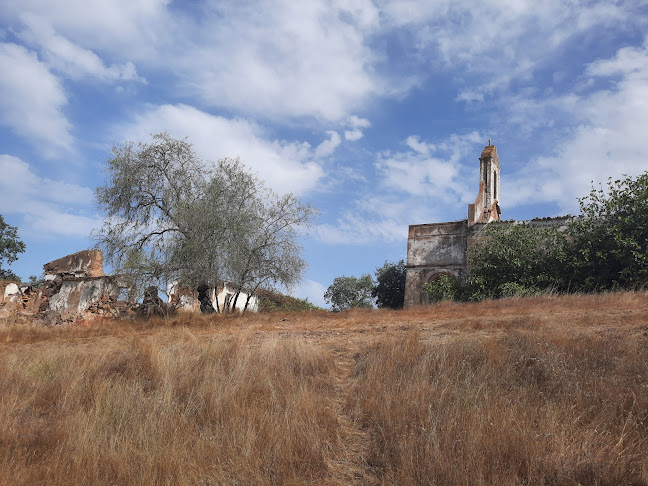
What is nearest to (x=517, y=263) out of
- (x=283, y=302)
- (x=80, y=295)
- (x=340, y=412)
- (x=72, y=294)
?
(x=283, y=302)

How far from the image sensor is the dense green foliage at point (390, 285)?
107 ft

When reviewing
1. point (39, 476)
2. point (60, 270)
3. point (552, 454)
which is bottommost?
point (39, 476)

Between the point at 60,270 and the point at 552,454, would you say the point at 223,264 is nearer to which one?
the point at 60,270

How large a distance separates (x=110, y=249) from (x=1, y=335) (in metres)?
5.15

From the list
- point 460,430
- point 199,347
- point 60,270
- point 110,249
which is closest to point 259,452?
point 460,430

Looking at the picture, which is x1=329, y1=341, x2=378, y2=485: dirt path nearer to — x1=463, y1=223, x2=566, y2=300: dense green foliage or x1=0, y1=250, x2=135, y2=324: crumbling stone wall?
x1=463, y1=223, x2=566, y2=300: dense green foliage

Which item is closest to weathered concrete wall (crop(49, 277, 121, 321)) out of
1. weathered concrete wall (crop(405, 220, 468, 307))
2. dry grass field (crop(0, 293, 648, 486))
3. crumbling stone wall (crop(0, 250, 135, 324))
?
crumbling stone wall (crop(0, 250, 135, 324))

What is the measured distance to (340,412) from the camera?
20.8 feet

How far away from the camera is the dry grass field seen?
4.82 meters

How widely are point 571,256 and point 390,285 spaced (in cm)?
1473

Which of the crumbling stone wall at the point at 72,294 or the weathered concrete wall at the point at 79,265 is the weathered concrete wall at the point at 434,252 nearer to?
the crumbling stone wall at the point at 72,294

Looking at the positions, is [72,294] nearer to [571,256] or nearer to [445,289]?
[445,289]

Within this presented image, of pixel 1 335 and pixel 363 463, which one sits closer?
pixel 363 463

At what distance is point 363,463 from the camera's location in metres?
5.20
